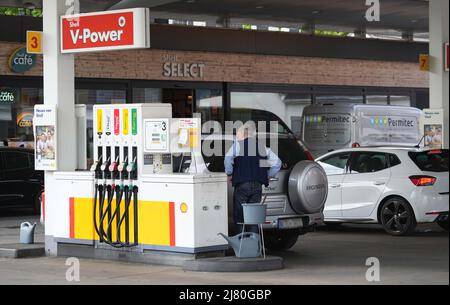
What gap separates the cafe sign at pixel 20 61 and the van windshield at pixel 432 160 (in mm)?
12290

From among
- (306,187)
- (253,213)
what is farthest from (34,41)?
(306,187)

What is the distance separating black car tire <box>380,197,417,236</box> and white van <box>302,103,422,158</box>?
835 cm

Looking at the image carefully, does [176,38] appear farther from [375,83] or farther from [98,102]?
[375,83]

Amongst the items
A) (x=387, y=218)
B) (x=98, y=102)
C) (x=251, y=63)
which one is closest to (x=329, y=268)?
(x=387, y=218)

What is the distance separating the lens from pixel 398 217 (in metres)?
17.0

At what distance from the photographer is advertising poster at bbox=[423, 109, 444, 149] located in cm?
1994

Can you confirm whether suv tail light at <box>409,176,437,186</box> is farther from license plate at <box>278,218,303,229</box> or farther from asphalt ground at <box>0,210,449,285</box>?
license plate at <box>278,218,303,229</box>

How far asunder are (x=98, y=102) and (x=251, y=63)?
5.81 metres

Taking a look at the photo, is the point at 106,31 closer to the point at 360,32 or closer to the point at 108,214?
the point at 108,214

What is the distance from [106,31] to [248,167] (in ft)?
9.38

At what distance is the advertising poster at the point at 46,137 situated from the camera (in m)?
14.5

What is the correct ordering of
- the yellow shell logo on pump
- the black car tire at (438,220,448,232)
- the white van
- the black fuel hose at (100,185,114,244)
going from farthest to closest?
1. the white van
2. the black car tire at (438,220,448,232)
3. the black fuel hose at (100,185,114,244)
4. the yellow shell logo on pump

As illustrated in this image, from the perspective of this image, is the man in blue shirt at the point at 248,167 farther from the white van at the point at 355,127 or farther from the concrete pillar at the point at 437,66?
the white van at the point at 355,127

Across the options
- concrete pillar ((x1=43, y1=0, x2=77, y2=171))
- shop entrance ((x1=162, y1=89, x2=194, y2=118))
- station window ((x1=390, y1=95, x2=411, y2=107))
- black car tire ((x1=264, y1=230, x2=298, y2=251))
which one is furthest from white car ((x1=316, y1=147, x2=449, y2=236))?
station window ((x1=390, y1=95, x2=411, y2=107))
